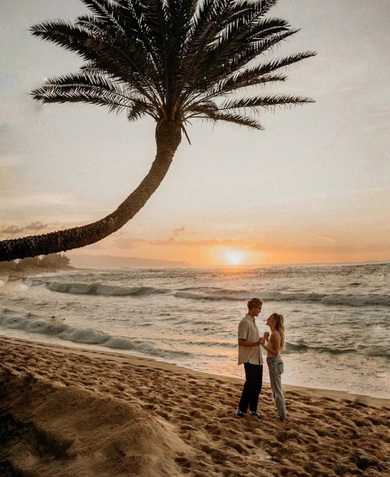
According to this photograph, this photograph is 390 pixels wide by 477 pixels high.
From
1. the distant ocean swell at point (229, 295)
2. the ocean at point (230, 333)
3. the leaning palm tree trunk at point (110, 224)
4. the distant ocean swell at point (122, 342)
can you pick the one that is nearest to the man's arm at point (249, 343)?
the leaning palm tree trunk at point (110, 224)

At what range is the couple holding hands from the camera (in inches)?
203

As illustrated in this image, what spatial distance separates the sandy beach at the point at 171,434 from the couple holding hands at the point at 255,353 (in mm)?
291

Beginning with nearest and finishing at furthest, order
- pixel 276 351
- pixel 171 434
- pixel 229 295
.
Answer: pixel 171 434
pixel 276 351
pixel 229 295

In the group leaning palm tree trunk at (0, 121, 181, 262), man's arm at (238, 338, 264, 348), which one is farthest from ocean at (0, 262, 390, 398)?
leaning palm tree trunk at (0, 121, 181, 262)

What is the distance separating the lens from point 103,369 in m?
8.53

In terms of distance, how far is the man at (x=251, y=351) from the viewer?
16.9 feet

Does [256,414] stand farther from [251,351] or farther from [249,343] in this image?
[249,343]

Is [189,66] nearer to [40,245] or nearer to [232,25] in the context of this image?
[232,25]

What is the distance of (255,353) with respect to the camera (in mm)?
5199

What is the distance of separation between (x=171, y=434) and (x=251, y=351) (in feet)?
4.86

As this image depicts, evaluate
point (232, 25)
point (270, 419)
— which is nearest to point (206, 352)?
point (270, 419)

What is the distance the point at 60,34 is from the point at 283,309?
19134 millimetres

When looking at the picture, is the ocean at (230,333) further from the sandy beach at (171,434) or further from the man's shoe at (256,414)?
the man's shoe at (256,414)

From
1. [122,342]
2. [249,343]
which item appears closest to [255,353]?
[249,343]
